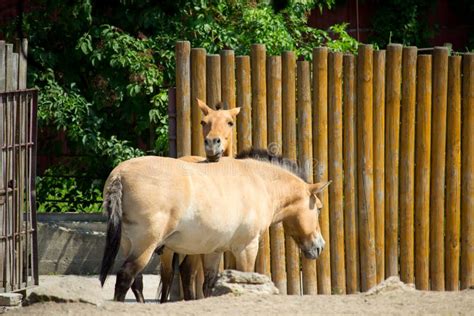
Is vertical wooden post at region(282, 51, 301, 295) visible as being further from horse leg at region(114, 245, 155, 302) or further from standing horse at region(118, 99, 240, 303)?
horse leg at region(114, 245, 155, 302)

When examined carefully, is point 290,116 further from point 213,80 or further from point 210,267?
point 210,267

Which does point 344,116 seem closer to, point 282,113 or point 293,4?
point 282,113

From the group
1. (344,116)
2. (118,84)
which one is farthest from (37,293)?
(118,84)

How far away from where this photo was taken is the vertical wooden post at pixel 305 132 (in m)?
11.4

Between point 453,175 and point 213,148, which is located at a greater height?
point 213,148

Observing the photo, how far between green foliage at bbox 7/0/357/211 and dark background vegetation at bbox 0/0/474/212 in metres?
0.01

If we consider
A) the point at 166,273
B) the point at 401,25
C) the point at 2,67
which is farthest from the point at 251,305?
the point at 401,25

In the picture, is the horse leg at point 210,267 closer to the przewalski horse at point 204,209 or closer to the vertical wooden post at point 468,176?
the przewalski horse at point 204,209

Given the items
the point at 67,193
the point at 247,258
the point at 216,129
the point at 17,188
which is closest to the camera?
the point at 17,188

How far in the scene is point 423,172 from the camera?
1146 cm

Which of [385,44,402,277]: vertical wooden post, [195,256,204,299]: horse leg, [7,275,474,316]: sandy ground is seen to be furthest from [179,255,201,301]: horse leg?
[385,44,402,277]: vertical wooden post

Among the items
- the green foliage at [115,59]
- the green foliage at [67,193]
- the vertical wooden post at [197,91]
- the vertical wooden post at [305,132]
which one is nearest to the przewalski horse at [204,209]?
the vertical wooden post at [305,132]

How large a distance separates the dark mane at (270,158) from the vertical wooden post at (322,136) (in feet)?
0.84

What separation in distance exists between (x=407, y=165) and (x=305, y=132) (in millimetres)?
995
